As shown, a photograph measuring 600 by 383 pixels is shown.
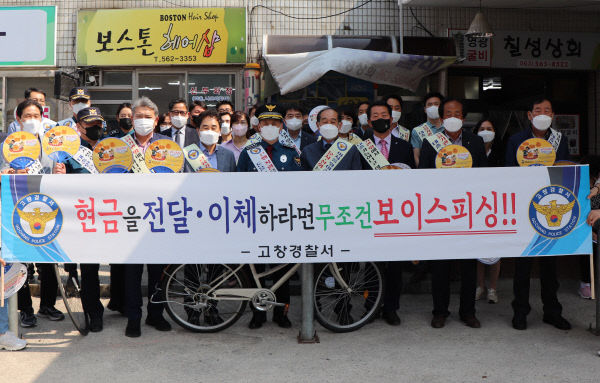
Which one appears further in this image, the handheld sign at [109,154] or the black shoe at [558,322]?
the black shoe at [558,322]

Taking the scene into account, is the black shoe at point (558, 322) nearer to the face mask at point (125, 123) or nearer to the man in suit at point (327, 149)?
the man in suit at point (327, 149)

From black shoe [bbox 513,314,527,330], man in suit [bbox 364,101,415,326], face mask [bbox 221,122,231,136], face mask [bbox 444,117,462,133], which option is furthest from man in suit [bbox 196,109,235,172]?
black shoe [bbox 513,314,527,330]

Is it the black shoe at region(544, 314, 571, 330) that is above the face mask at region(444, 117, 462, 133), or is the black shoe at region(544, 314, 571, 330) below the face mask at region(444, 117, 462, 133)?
Answer: below

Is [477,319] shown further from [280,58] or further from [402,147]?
[280,58]

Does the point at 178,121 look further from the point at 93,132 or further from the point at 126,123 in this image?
the point at 93,132

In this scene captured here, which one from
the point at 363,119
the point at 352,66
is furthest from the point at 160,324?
the point at 352,66

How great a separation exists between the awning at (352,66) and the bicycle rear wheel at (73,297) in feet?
12.8

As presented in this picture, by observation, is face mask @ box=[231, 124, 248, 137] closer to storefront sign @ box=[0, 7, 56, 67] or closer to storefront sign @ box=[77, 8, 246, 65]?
storefront sign @ box=[77, 8, 246, 65]

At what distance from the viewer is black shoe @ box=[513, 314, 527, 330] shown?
496 cm

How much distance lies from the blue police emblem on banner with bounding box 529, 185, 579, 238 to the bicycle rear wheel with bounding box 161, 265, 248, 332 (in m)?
2.43

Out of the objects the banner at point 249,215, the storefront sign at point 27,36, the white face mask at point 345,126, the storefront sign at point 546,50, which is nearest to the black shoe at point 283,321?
the banner at point 249,215

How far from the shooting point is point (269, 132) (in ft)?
16.8

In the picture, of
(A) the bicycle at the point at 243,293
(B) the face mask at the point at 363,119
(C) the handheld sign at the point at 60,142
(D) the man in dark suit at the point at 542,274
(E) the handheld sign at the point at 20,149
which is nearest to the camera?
(E) the handheld sign at the point at 20,149

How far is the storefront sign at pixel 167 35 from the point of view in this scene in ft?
31.6
